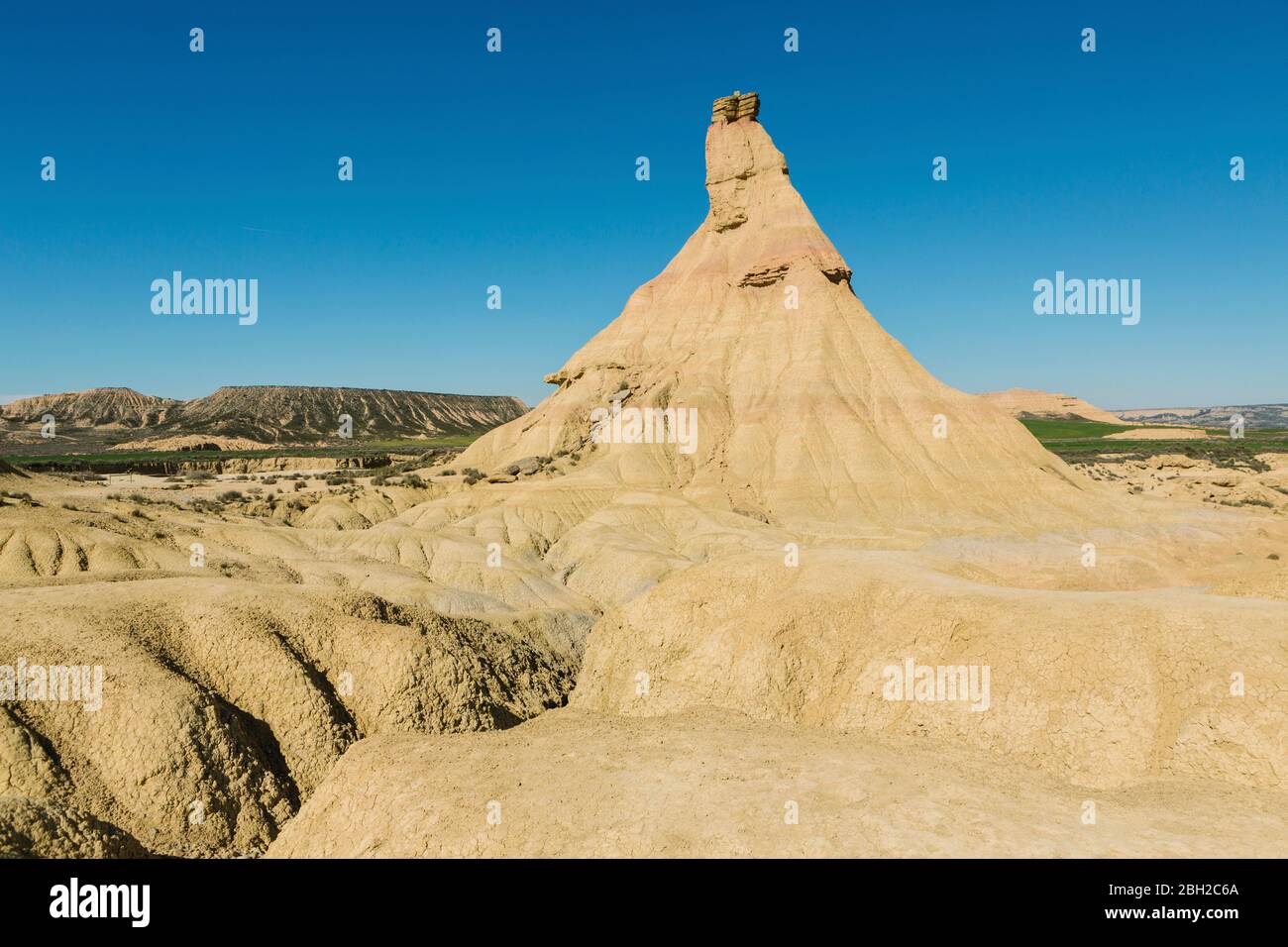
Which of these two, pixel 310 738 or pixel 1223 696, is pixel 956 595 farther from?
pixel 310 738

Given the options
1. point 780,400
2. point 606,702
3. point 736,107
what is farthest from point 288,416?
point 606,702

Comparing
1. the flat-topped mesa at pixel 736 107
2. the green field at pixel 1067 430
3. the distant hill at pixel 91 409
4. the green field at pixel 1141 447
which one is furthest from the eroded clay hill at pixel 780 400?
the distant hill at pixel 91 409

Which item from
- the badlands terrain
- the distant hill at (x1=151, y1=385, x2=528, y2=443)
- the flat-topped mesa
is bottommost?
the badlands terrain

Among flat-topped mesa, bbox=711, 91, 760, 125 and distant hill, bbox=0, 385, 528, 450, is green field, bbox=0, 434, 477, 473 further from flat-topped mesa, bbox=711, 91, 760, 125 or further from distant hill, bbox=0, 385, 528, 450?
flat-topped mesa, bbox=711, 91, 760, 125

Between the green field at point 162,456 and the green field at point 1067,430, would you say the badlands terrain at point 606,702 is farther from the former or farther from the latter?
the green field at point 1067,430

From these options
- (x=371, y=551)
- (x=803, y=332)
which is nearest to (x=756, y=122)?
(x=803, y=332)

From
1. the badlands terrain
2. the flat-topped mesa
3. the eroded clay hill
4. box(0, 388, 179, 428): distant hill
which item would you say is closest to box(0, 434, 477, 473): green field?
box(0, 388, 179, 428): distant hill
